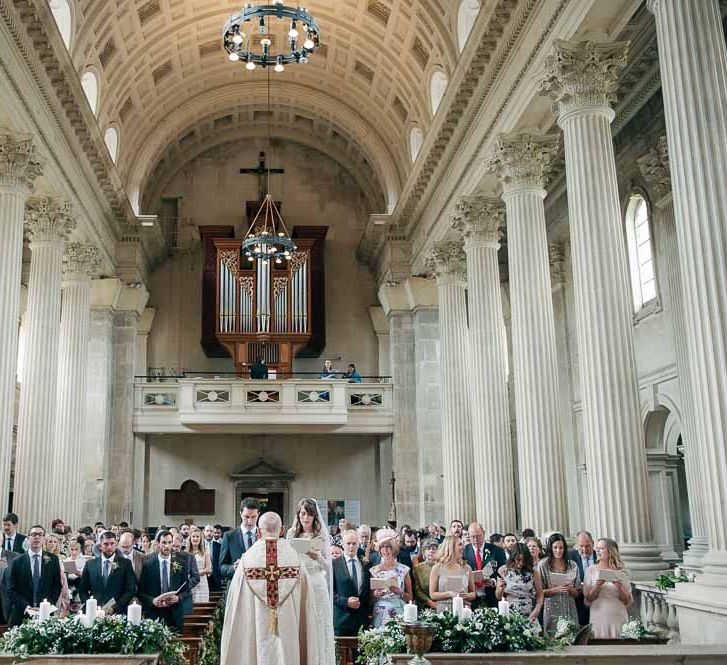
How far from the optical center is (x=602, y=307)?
12.4 m

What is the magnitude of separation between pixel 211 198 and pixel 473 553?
21536 mm

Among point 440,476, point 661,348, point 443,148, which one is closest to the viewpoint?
point 661,348

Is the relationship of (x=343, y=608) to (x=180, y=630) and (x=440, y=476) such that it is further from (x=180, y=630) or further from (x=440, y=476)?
(x=440, y=476)

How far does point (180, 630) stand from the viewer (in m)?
9.38

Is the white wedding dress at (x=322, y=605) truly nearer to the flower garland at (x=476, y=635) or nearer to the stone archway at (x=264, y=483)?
the flower garland at (x=476, y=635)

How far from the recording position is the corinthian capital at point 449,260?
22.4 metres

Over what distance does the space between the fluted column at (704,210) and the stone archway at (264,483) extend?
20.7 m

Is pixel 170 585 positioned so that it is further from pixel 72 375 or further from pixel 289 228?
pixel 289 228

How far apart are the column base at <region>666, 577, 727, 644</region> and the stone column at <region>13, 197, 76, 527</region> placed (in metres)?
13.3

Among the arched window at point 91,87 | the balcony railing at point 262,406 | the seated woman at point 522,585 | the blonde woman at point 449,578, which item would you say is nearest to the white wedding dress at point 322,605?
the blonde woman at point 449,578

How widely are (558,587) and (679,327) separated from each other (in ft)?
30.3

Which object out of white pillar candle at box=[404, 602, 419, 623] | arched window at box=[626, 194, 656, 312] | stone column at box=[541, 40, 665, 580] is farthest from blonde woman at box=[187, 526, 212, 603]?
arched window at box=[626, 194, 656, 312]

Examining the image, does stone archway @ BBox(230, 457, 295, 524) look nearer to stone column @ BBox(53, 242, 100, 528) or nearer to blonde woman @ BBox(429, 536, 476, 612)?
stone column @ BBox(53, 242, 100, 528)

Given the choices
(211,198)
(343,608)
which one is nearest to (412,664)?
(343,608)
